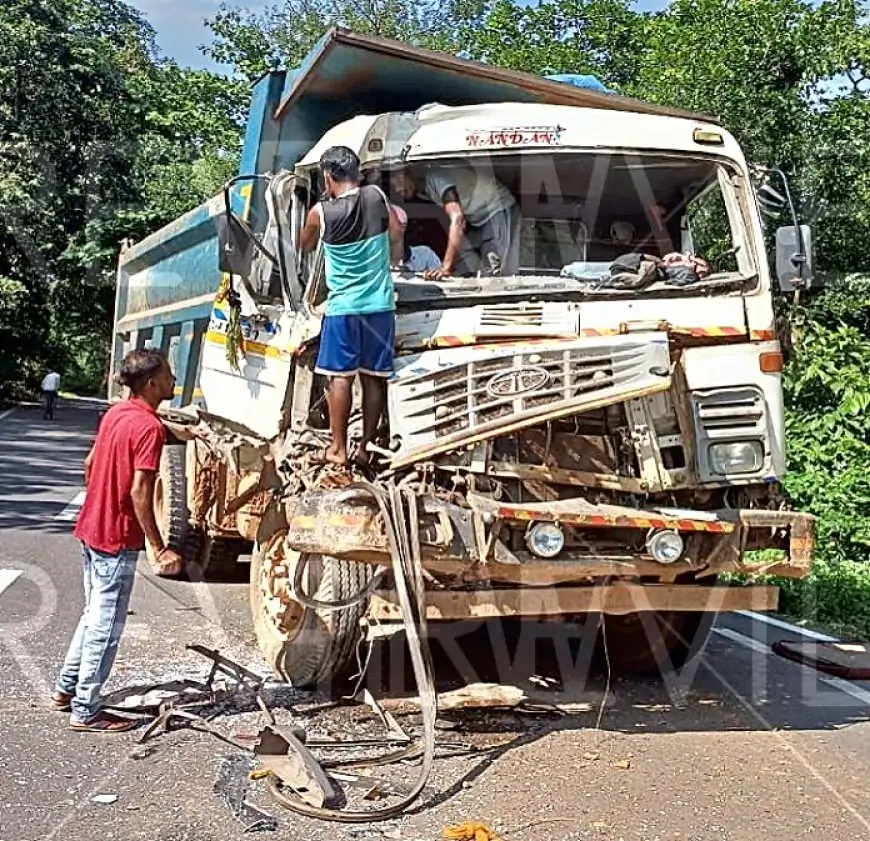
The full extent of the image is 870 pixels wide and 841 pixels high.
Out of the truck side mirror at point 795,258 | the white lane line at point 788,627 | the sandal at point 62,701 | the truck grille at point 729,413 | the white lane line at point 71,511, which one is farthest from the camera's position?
the white lane line at point 71,511

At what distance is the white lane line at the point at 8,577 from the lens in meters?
8.02

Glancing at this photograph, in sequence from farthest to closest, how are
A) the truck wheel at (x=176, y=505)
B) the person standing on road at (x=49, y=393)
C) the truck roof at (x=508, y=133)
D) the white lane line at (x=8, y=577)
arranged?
the person standing on road at (x=49, y=393), the truck wheel at (x=176, y=505), the white lane line at (x=8, y=577), the truck roof at (x=508, y=133)

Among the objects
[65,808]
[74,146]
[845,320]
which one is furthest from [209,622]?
[74,146]

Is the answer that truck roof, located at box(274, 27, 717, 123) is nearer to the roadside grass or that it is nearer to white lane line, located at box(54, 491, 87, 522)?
the roadside grass

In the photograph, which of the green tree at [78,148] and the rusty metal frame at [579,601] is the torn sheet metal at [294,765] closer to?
the rusty metal frame at [579,601]

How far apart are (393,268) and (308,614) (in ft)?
5.65

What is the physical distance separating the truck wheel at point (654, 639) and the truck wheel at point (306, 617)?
166cm

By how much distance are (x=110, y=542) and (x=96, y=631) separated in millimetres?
400

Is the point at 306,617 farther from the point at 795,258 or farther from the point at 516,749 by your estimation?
the point at 795,258

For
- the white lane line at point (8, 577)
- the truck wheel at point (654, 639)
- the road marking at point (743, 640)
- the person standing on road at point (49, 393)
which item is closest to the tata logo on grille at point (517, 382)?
the truck wheel at point (654, 639)

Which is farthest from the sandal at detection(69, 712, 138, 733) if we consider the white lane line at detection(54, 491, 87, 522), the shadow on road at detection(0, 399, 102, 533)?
the white lane line at detection(54, 491, 87, 522)

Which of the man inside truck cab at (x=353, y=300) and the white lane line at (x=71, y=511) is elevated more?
the man inside truck cab at (x=353, y=300)

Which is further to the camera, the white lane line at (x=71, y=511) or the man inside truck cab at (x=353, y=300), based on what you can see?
the white lane line at (x=71, y=511)

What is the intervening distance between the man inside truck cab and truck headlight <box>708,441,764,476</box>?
159 cm
